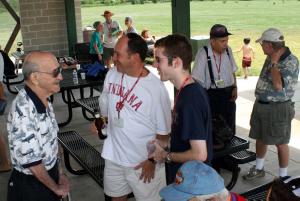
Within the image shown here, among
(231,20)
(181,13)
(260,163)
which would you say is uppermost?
(181,13)

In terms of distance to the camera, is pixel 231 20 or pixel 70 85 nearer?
pixel 70 85

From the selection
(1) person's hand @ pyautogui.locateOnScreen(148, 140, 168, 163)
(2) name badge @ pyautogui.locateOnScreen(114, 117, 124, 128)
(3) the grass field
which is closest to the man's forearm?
(1) person's hand @ pyautogui.locateOnScreen(148, 140, 168, 163)

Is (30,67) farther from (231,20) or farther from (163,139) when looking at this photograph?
(231,20)

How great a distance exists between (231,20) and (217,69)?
26.0m

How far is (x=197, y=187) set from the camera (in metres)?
1.88

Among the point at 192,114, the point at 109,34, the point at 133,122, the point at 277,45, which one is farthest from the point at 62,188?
the point at 109,34

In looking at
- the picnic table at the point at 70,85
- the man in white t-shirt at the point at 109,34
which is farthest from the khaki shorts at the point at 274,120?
the man in white t-shirt at the point at 109,34

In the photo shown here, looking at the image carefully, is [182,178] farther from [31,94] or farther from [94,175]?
[94,175]

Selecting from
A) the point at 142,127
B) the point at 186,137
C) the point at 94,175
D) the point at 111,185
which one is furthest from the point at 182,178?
the point at 94,175

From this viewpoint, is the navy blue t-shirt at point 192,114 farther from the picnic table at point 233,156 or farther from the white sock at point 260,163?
the white sock at point 260,163

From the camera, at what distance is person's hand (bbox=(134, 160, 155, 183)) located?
306 cm

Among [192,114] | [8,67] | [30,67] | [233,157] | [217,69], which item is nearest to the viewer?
[192,114]

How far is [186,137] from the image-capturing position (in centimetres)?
244

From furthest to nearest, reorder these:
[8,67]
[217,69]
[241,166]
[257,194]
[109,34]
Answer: [109,34] → [8,67] → [241,166] → [217,69] → [257,194]
